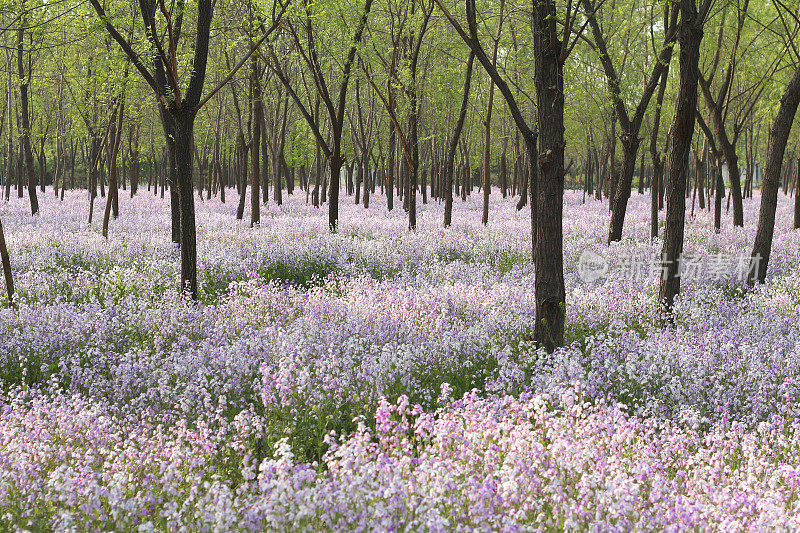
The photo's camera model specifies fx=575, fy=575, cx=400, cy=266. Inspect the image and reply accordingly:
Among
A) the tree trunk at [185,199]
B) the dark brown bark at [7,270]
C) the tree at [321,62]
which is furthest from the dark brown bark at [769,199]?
the dark brown bark at [7,270]

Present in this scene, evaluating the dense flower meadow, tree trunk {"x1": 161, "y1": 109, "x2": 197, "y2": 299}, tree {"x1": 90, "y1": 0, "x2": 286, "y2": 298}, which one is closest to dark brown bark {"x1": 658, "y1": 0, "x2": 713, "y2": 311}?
the dense flower meadow

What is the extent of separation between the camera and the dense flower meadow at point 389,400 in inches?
125

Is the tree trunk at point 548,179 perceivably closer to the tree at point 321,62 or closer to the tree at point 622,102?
the tree at point 622,102

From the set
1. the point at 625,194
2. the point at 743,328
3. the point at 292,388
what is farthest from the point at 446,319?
the point at 625,194

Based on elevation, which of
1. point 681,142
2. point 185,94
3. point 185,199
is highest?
point 185,94

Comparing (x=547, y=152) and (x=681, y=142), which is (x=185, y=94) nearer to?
(x=547, y=152)

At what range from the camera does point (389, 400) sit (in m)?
5.26

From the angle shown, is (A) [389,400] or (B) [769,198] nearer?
(A) [389,400]

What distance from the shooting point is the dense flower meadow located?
10.4 feet

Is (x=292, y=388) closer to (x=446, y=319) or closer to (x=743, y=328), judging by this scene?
(x=446, y=319)

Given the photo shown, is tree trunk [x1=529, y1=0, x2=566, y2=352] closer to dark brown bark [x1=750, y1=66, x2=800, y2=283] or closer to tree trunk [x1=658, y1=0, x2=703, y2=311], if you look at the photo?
tree trunk [x1=658, y1=0, x2=703, y2=311]

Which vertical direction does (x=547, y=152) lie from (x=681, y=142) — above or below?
below

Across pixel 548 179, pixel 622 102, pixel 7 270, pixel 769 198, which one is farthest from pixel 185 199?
pixel 622 102

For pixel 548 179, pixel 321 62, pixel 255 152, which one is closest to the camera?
pixel 548 179
